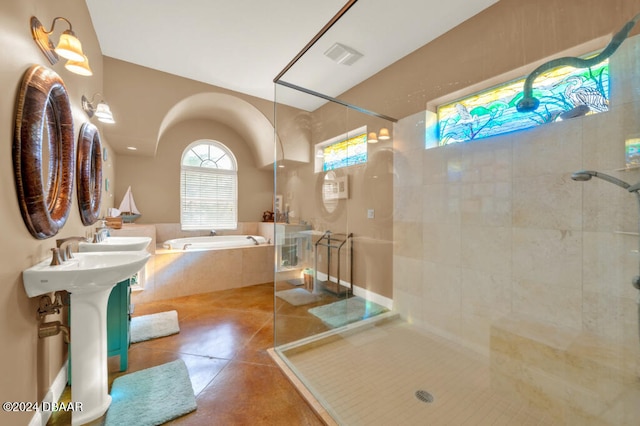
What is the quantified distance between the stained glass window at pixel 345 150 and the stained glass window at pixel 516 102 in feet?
3.19

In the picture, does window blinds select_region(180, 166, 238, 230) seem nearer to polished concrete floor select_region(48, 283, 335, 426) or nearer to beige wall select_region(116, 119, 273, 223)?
beige wall select_region(116, 119, 273, 223)

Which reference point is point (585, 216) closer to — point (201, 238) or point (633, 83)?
point (633, 83)

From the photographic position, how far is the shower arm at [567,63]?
1.30 meters

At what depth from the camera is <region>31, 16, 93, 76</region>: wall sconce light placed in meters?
1.29

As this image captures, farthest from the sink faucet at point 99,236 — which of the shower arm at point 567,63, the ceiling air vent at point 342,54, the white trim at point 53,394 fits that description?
the shower arm at point 567,63

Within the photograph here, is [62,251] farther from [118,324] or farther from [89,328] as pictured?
[118,324]

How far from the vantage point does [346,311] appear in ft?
9.30

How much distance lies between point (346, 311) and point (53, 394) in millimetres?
2361

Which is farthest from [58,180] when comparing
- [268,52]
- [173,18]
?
[268,52]

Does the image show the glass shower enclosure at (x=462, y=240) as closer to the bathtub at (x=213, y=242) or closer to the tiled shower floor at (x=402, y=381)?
the tiled shower floor at (x=402, y=381)

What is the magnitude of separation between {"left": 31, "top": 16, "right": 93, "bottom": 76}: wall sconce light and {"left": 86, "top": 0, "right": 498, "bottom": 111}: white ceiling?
42.5 inches

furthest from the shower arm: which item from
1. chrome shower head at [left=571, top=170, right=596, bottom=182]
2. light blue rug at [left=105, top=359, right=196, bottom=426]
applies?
light blue rug at [left=105, top=359, right=196, bottom=426]

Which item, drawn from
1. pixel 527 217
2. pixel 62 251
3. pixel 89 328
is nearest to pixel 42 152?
pixel 62 251

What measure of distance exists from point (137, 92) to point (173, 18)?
1.23 m
